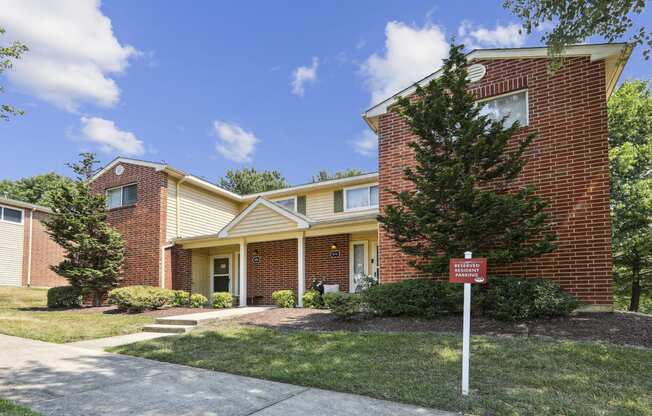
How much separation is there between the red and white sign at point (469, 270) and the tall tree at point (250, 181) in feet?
122

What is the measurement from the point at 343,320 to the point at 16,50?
11.3 metres

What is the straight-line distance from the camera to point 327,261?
14.6m

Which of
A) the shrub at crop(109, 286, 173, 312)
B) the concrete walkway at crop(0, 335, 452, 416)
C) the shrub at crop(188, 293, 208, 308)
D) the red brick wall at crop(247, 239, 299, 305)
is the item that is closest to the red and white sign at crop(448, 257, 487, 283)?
the concrete walkway at crop(0, 335, 452, 416)

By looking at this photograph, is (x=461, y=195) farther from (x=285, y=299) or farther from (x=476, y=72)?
(x=285, y=299)

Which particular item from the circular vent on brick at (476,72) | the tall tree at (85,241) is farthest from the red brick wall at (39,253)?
the circular vent on brick at (476,72)

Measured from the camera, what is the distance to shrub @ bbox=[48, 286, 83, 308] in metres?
15.1

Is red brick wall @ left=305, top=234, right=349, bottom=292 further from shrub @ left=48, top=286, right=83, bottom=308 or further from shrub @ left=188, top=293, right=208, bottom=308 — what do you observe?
shrub @ left=48, top=286, right=83, bottom=308

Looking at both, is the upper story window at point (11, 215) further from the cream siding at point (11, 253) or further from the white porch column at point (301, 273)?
the white porch column at point (301, 273)

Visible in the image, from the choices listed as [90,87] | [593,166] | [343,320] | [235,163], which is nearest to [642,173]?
[593,166]

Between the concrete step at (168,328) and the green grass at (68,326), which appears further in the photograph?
the concrete step at (168,328)

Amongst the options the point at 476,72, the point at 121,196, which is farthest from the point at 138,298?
the point at 476,72

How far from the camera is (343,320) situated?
886cm

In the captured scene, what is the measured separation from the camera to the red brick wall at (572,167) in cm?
816

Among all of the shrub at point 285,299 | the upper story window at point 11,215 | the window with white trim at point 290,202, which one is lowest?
the shrub at point 285,299
